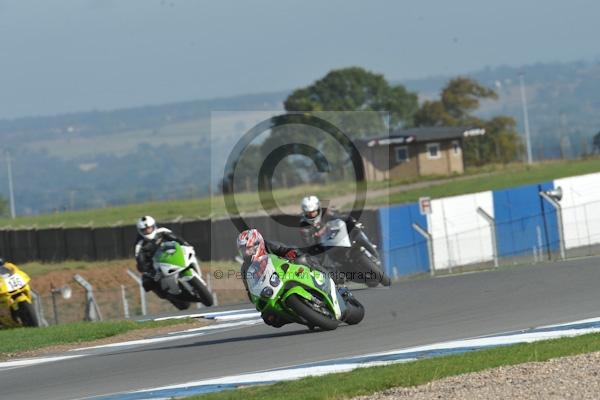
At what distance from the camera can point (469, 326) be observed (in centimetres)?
1339

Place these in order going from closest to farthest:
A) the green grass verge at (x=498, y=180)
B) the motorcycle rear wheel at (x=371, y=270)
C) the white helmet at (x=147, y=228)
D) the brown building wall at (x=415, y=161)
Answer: the motorcycle rear wheel at (x=371, y=270), the white helmet at (x=147, y=228), the green grass verge at (x=498, y=180), the brown building wall at (x=415, y=161)

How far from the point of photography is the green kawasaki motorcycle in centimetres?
1364

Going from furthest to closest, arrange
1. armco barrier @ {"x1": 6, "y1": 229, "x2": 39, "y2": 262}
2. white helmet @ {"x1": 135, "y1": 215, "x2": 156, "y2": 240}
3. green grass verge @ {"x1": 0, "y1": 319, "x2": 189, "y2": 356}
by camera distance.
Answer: armco barrier @ {"x1": 6, "y1": 229, "x2": 39, "y2": 262}
white helmet @ {"x1": 135, "y1": 215, "x2": 156, "y2": 240}
green grass verge @ {"x1": 0, "y1": 319, "x2": 189, "y2": 356}

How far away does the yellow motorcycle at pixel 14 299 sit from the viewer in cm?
1931

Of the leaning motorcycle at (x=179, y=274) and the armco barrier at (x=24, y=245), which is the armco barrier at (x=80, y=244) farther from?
the leaning motorcycle at (x=179, y=274)

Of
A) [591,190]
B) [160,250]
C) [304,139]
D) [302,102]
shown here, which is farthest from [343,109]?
[160,250]

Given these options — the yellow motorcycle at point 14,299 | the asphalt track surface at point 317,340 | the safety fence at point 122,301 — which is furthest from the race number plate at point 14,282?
the safety fence at point 122,301

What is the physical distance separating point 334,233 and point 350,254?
0.88 metres

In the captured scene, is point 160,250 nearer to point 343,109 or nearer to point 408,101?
point 343,109

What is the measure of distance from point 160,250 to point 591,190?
19.1 meters

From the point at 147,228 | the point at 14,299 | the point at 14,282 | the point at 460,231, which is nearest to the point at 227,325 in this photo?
the point at 14,282

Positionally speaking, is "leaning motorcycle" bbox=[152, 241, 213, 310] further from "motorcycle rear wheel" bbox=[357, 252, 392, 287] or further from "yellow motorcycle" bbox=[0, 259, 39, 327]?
"motorcycle rear wheel" bbox=[357, 252, 392, 287]

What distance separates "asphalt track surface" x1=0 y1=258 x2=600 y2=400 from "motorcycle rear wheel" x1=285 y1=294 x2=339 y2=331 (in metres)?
0.13

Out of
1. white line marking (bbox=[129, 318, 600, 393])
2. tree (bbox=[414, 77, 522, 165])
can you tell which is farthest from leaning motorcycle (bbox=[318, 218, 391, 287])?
tree (bbox=[414, 77, 522, 165])
